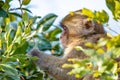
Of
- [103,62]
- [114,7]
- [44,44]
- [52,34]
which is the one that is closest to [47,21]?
[44,44]

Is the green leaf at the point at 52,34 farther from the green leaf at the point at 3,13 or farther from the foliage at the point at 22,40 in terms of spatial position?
the green leaf at the point at 3,13

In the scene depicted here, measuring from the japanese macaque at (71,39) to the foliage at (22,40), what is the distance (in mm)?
97

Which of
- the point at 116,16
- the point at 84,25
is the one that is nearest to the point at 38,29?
the point at 84,25

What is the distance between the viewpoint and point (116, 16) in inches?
62.6

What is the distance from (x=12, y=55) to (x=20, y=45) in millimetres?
90

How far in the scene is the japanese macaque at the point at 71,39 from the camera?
3752 millimetres

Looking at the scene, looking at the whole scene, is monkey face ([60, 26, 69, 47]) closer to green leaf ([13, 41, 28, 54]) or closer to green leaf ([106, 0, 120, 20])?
green leaf ([13, 41, 28, 54])

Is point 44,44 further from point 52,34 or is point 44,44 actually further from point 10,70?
point 10,70

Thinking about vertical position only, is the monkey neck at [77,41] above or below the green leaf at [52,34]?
below

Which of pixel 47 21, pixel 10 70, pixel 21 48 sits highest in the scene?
pixel 47 21

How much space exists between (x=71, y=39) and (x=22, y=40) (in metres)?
A: 1.52

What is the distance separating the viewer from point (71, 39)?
4.23m

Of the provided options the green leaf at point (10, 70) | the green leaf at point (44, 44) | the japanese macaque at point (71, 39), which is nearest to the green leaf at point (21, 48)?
the green leaf at point (10, 70)

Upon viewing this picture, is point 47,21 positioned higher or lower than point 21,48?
higher
